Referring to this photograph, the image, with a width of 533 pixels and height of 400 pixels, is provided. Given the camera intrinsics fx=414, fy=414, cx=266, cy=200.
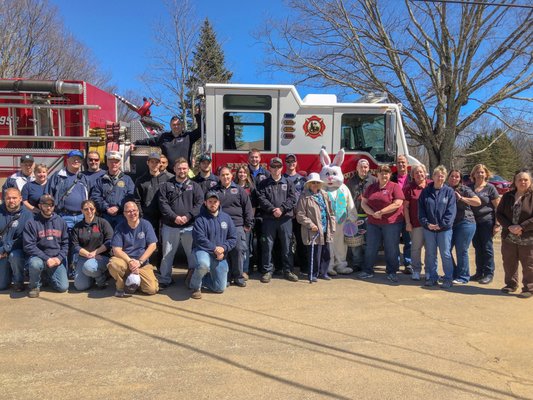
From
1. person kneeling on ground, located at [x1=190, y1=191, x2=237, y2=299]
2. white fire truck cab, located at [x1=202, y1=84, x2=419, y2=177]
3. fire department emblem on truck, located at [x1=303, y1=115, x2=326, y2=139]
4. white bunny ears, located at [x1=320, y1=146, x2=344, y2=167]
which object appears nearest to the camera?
person kneeling on ground, located at [x1=190, y1=191, x2=237, y2=299]

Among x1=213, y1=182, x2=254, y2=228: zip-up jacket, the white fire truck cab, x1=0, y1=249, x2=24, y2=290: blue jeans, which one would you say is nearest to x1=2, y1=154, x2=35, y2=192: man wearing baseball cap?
x1=0, y1=249, x2=24, y2=290: blue jeans

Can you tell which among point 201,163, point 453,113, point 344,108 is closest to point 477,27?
point 453,113

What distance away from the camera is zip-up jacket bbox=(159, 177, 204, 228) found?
5.68 meters

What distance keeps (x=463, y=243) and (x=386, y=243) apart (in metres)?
1.07

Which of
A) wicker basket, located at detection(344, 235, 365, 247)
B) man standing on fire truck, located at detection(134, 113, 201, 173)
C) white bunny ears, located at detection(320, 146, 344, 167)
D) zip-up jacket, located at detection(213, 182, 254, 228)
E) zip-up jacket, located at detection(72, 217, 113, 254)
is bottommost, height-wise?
wicker basket, located at detection(344, 235, 365, 247)

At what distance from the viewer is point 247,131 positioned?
23.2ft

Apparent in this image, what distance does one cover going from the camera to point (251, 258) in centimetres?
653

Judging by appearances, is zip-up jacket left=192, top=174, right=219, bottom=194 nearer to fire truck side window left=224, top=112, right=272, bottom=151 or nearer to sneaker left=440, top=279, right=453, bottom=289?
fire truck side window left=224, top=112, right=272, bottom=151

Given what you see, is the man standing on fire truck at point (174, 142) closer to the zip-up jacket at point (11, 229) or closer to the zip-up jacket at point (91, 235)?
the zip-up jacket at point (91, 235)

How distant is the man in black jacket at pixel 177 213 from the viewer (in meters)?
5.70

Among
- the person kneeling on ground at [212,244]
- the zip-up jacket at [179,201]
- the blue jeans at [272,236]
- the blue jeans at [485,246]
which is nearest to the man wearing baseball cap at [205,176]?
the zip-up jacket at [179,201]

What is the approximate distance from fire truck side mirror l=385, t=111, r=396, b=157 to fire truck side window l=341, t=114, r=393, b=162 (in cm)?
7

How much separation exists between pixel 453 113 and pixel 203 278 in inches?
459

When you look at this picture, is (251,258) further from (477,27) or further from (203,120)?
(477,27)
